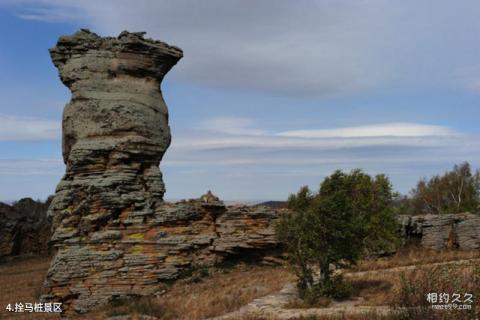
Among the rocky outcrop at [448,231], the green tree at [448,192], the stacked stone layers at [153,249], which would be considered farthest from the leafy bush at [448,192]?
the stacked stone layers at [153,249]

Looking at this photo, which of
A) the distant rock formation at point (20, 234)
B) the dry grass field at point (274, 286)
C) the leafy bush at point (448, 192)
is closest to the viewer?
the dry grass field at point (274, 286)

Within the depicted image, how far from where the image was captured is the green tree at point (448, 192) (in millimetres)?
60991

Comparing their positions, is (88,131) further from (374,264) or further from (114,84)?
(374,264)

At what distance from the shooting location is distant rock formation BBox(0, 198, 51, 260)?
47.9 m

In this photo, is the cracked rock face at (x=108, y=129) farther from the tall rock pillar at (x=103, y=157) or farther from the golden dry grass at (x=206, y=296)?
the golden dry grass at (x=206, y=296)

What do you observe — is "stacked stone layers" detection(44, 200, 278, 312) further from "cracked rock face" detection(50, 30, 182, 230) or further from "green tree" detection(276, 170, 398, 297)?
"green tree" detection(276, 170, 398, 297)

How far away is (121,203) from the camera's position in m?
22.0

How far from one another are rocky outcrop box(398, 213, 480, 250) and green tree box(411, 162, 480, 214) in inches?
1293

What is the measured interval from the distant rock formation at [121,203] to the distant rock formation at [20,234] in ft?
95.3

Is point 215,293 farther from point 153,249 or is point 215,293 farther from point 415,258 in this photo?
point 415,258

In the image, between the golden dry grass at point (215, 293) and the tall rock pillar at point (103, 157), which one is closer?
the golden dry grass at point (215, 293)

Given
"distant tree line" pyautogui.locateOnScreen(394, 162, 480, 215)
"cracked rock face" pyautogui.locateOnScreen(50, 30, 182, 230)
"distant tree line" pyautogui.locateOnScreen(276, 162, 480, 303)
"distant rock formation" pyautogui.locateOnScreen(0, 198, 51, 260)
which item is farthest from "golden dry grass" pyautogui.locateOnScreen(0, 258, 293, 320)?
"distant tree line" pyautogui.locateOnScreen(394, 162, 480, 215)

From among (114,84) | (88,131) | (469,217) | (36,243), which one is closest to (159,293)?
(88,131)

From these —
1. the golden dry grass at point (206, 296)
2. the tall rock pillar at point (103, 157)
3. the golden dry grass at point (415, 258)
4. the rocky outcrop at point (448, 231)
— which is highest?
the tall rock pillar at point (103, 157)
